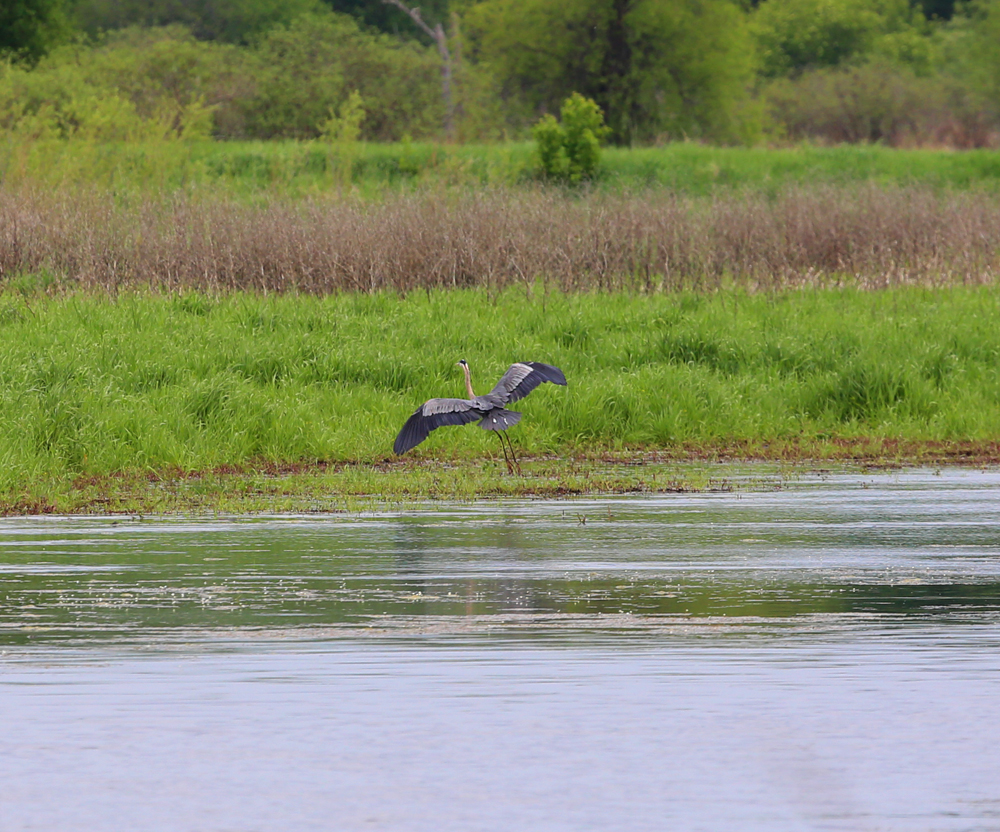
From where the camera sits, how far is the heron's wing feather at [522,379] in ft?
38.5

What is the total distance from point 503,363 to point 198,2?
46.9m

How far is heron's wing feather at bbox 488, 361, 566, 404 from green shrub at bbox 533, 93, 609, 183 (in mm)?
25384

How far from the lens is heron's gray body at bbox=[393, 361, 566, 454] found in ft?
36.7

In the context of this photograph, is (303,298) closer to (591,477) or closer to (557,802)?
(591,477)

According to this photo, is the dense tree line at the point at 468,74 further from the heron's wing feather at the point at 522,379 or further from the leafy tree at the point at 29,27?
the heron's wing feather at the point at 522,379

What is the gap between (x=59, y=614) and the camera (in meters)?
7.22

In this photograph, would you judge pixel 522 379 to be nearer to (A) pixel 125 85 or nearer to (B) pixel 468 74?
(A) pixel 125 85

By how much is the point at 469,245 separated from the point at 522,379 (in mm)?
8316

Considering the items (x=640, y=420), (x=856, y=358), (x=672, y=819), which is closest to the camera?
(x=672, y=819)

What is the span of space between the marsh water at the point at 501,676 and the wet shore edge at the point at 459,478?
1.08m

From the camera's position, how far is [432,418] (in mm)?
11289

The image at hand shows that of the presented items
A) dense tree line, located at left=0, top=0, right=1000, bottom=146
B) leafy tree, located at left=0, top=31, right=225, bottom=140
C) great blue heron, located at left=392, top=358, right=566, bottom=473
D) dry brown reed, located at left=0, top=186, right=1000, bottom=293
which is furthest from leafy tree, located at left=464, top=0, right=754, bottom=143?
great blue heron, located at left=392, top=358, right=566, bottom=473

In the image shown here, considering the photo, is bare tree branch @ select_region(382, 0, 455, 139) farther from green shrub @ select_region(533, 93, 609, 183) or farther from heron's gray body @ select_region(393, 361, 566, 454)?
heron's gray body @ select_region(393, 361, 566, 454)

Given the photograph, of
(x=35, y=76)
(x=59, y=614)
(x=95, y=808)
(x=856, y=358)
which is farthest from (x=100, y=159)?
(x=95, y=808)
